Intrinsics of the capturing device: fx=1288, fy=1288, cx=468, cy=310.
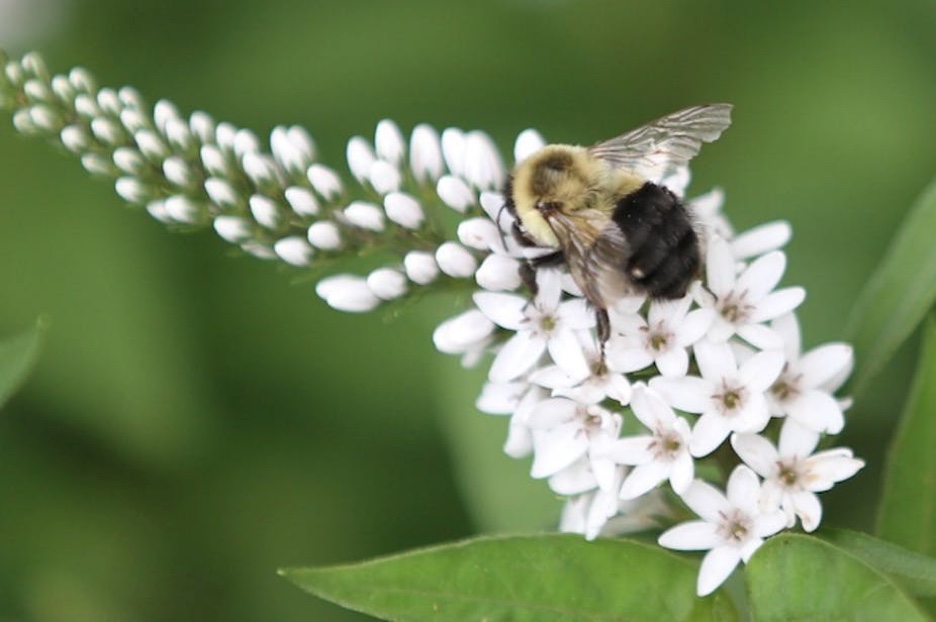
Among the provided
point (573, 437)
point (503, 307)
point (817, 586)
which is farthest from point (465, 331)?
point (817, 586)

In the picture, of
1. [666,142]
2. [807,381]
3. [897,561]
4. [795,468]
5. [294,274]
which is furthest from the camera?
[294,274]

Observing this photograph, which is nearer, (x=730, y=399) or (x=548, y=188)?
(x=730, y=399)

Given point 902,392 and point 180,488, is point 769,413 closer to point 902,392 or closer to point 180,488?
point 902,392

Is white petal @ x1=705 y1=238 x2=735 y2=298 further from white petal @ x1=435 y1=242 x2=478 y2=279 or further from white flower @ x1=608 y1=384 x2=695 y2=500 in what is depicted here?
white petal @ x1=435 y1=242 x2=478 y2=279

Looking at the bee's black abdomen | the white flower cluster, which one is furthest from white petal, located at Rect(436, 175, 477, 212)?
the bee's black abdomen

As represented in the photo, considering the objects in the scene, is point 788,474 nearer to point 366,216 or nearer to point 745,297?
point 745,297

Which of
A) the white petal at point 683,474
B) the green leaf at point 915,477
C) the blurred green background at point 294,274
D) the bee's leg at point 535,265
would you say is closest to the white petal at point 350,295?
the bee's leg at point 535,265

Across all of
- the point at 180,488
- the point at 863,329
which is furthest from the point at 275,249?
the point at 180,488

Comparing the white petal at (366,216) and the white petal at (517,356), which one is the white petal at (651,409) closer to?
the white petal at (517,356)
